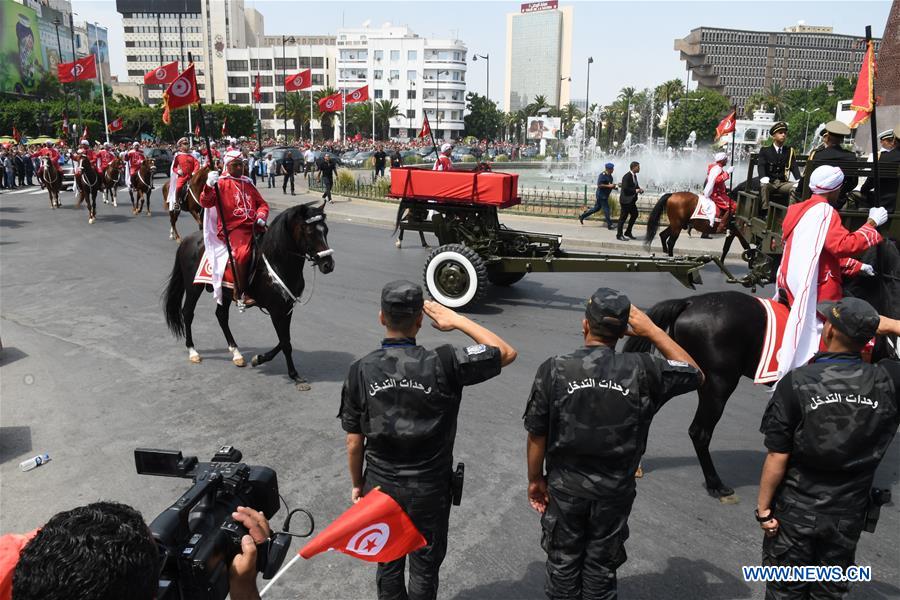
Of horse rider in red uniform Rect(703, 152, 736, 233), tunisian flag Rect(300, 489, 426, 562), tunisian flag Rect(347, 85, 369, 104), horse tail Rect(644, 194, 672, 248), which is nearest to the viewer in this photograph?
tunisian flag Rect(300, 489, 426, 562)

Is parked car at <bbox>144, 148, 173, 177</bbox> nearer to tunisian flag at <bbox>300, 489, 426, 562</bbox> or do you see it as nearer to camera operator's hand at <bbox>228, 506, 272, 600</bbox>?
tunisian flag at <bbox>300, 489, 426, 562</bbox>

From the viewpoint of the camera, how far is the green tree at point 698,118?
3927 inches

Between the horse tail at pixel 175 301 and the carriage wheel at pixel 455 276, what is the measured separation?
356cm

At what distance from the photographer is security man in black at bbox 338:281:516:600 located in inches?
122

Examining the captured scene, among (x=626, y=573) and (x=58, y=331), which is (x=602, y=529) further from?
(x=58, y=331)

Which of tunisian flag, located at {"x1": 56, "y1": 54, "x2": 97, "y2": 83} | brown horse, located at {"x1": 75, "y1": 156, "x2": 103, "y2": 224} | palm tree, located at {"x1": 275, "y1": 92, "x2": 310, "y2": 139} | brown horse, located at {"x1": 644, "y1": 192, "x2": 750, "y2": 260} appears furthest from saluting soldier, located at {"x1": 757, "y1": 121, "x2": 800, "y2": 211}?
palm tree, located at {"x1": 275, "y1": 92, "x2": 310, "y2": 139}

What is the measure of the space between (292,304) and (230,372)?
46.2 inches

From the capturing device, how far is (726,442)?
19.7ft

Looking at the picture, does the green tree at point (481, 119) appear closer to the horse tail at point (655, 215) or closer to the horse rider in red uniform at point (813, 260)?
the horse tail at point (655, 215)

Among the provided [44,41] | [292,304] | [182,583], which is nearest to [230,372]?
[292,304]

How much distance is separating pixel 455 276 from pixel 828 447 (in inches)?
282

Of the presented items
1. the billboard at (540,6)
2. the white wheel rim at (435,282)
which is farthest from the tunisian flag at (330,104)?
the billboard at (540,6)

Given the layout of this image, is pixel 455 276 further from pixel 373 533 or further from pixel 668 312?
pixel 373 533

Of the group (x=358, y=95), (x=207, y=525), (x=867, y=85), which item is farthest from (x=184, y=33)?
(x=207, y=525)
